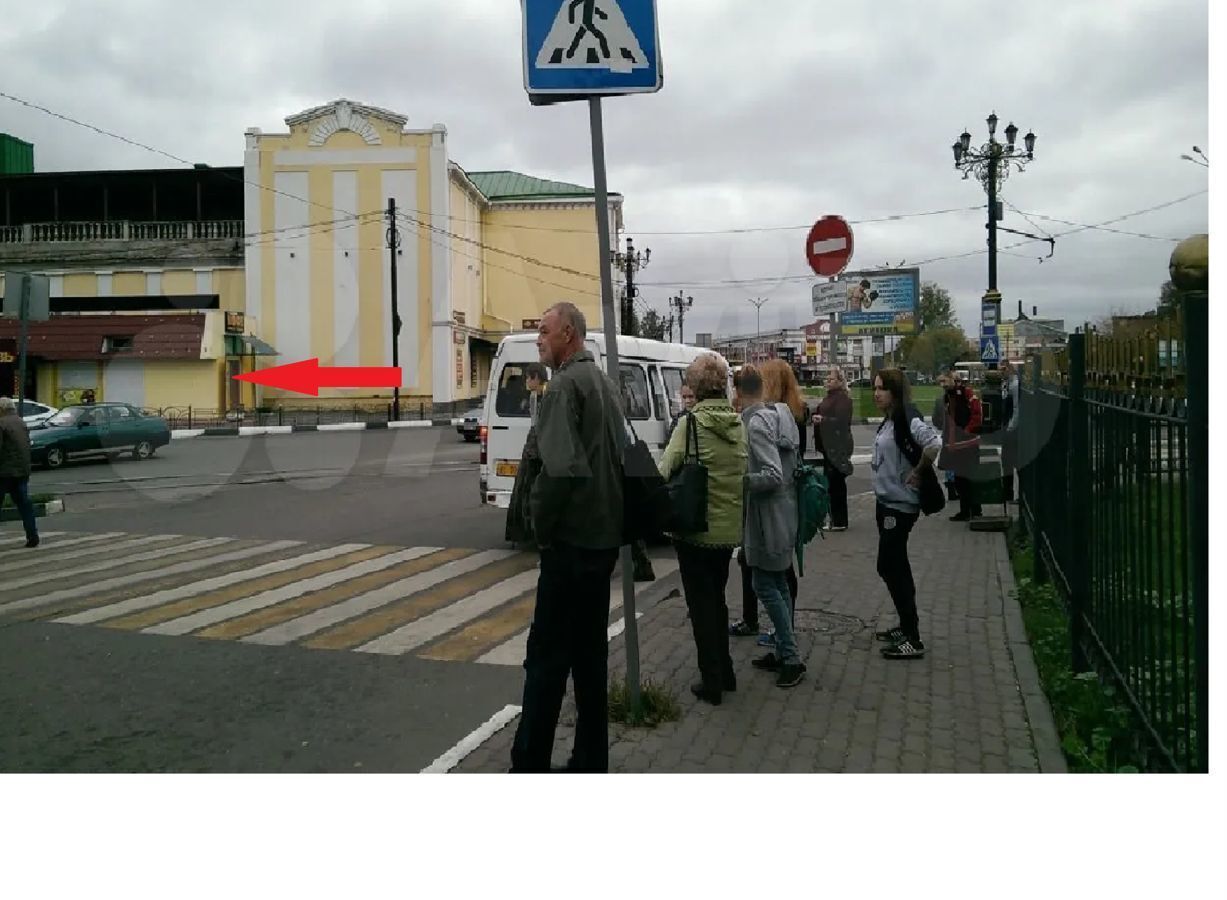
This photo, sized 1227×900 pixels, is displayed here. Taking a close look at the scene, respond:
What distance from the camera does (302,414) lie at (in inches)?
1582

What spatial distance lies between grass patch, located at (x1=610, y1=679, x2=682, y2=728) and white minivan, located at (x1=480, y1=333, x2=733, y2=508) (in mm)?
5297

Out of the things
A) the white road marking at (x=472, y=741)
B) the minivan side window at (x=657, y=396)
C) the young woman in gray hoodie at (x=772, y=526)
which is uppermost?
the minivan side window at (x=657, y=396)

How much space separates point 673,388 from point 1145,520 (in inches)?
318

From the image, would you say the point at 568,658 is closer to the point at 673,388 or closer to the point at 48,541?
the point at 673,388

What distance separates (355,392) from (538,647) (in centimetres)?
3978

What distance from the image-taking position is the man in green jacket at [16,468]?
11008 millimetres

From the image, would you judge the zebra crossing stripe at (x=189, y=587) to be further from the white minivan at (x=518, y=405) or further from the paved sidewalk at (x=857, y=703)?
the paved sidewalk at (x=857, y=703)

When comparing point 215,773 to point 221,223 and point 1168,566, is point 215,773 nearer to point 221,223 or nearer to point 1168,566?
point 1168,566

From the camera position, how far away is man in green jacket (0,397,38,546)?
11.0 metres

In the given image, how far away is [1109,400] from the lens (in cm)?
484

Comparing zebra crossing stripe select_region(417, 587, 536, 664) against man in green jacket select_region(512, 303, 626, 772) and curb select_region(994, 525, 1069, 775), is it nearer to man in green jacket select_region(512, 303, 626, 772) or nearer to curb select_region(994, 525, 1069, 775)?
man in green jacket select_region(512, 303, 626, 772)

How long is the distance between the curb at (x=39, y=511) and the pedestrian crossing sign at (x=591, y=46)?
1215cm
